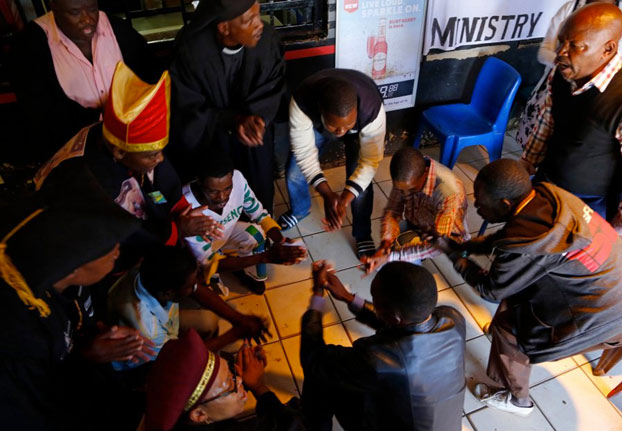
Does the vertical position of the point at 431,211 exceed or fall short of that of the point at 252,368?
it exceeds it

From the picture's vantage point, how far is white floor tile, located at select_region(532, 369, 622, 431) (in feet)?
7.73

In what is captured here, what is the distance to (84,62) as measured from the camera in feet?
7.96

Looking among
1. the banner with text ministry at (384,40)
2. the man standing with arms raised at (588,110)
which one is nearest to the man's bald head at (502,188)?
the man standing with arms raised at (588,110)

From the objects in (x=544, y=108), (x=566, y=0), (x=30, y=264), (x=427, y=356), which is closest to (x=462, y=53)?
(x=566, y=0)

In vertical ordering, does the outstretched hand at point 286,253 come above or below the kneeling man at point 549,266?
below

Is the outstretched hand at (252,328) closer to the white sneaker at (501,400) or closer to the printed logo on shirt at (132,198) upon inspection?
the printed logo on shirt at (132,198)

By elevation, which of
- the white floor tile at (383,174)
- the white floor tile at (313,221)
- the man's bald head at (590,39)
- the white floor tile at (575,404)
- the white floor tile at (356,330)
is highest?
the man's bald head at (590,39)

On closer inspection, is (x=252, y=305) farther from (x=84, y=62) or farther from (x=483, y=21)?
(x=483, y=21)

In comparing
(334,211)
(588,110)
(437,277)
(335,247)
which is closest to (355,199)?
(334,211)

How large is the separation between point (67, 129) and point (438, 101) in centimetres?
298

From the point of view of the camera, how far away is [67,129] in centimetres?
257

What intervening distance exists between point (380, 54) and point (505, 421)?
268 centimetres

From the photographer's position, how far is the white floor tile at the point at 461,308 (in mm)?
2789

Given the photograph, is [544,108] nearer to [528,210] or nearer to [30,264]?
[528,210]
